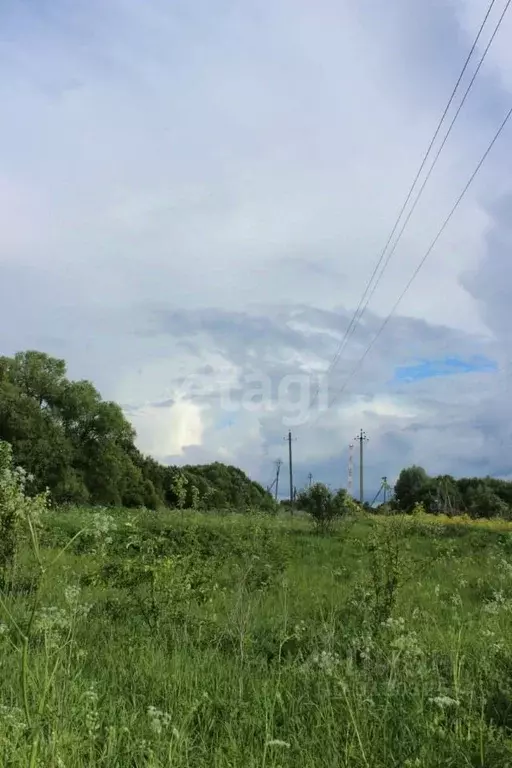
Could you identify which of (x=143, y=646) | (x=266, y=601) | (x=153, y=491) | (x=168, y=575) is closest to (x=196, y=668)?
(x=143, y=646)

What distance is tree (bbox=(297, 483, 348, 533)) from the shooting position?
22.9 metres

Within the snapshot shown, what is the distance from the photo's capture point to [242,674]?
193 inches

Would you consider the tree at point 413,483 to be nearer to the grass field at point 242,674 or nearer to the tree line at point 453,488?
the tree line at point 453,488

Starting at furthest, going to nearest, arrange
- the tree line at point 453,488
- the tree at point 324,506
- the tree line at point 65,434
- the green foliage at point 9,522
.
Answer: the tree line at point 453,488, the tree line at point 65,434, the tree at point 324,506, the green foliage at point 9,522

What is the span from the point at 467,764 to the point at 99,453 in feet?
128

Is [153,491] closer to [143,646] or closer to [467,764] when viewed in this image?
[143,646]

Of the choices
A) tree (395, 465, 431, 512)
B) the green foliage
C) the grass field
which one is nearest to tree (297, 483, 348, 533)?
the grass field

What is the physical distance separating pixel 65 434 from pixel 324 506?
21.8 m

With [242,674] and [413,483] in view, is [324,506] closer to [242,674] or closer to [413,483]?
[242,674]

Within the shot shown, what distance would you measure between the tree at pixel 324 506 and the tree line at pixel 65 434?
1294 cm

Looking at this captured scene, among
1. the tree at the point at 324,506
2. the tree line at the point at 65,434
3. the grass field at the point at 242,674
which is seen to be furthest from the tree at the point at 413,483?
the grass field at the point at 242,674

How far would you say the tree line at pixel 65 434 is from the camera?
1473 inches

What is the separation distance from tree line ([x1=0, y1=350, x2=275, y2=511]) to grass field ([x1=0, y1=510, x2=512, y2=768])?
2710cm

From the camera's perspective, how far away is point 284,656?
6770 mm
